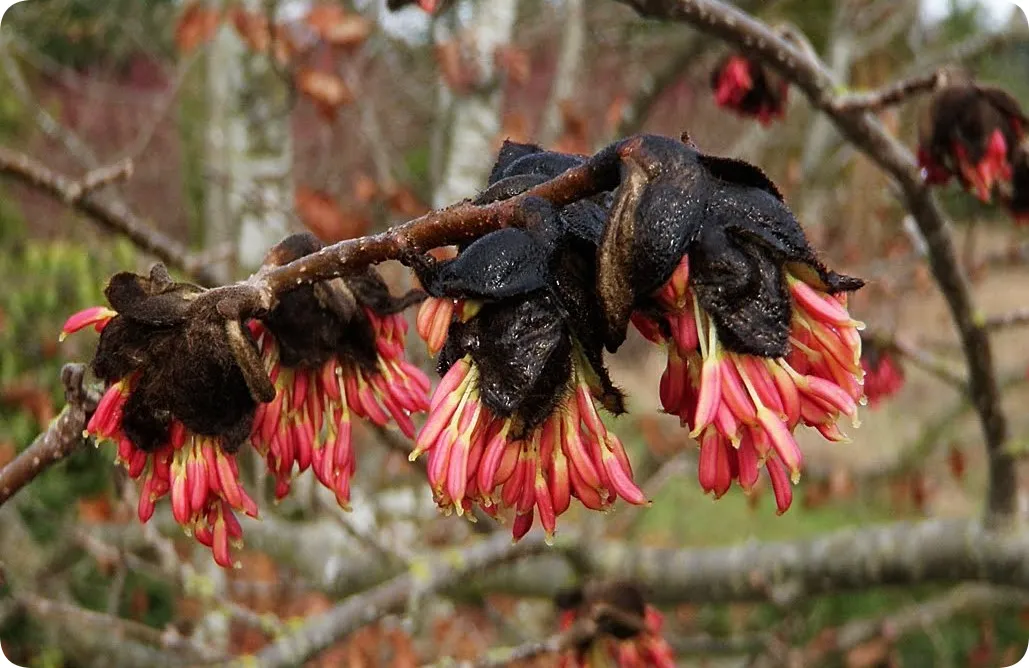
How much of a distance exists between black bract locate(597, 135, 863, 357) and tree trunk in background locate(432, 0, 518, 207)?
3.07 metres

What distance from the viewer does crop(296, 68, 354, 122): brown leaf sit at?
405 cm

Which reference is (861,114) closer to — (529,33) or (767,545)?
(767,545)

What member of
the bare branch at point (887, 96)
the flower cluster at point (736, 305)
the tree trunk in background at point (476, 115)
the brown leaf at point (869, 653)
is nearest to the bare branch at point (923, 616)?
the brown leaf at point (869, 653)

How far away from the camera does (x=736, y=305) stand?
0.82 metres

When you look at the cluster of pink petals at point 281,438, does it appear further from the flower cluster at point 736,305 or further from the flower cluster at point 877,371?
the flower cluster at point 877,371

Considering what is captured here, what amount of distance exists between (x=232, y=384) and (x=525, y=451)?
1.09 feet

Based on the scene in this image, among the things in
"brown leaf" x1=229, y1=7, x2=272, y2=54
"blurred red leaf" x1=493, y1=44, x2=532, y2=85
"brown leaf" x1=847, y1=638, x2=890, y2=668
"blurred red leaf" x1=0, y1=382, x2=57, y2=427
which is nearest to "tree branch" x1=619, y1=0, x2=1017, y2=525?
"blurred red leaf" x1=493, y1=44, x2=532, y2=85

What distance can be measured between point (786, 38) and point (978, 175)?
470 mm

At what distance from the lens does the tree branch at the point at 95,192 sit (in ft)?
6.03

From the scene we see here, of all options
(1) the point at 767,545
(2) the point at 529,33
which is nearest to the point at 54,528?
(1) the point at 767,545

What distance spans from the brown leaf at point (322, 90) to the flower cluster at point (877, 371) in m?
2.58

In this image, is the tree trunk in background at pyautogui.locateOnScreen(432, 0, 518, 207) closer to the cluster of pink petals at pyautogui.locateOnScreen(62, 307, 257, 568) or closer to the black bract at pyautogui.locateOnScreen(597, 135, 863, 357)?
the cluster of pink petals at pyautogui.locateOnScreen(62, 307, 257, 568)

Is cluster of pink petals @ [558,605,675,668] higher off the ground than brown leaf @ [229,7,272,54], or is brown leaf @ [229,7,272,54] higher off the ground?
brown leaf @ [229,7,272,54]

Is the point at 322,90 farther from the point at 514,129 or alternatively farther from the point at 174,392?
the point at 174,392
